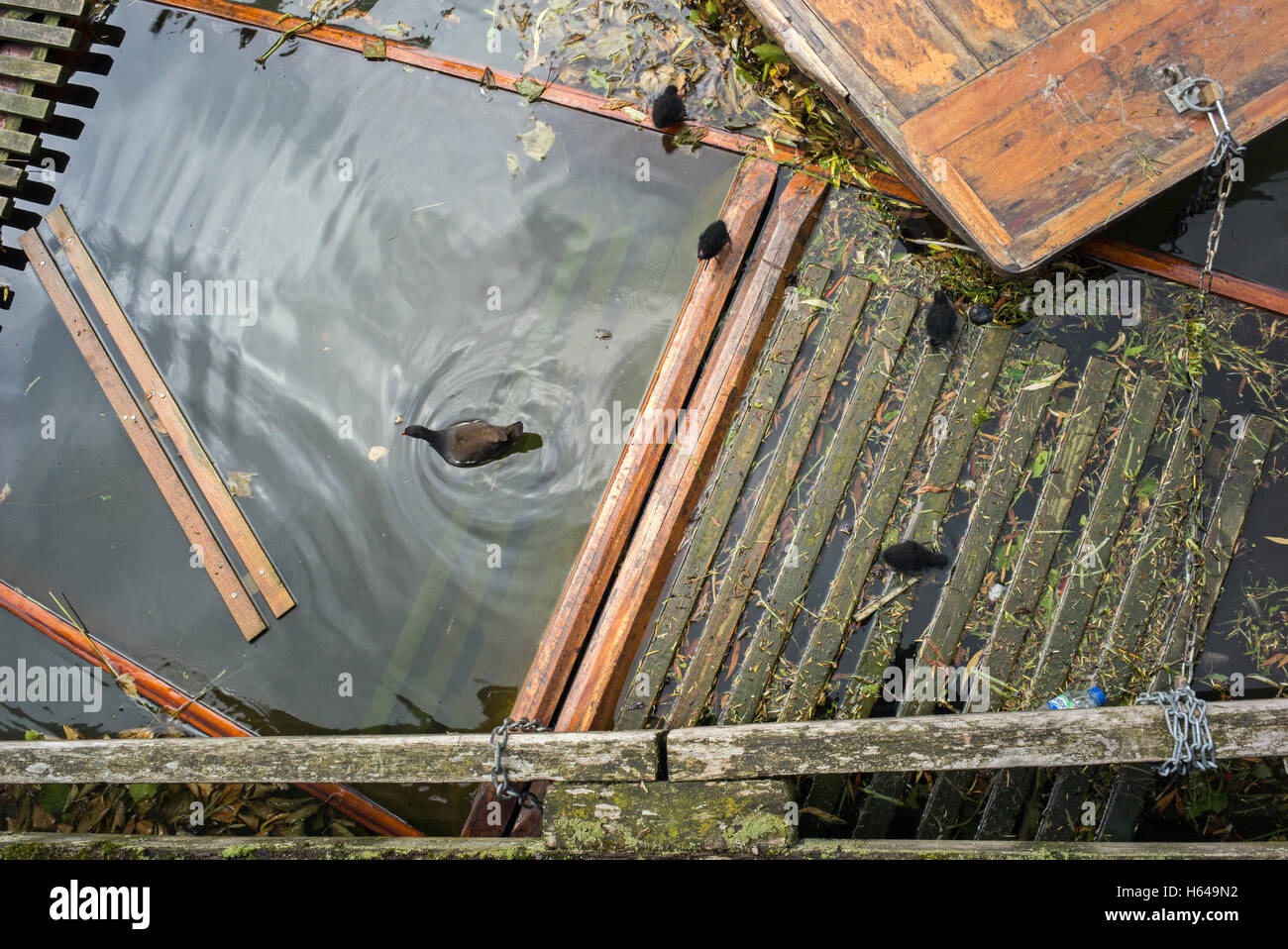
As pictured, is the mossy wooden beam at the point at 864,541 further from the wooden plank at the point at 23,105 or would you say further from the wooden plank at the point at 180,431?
the wooden plank at the point at 23,105

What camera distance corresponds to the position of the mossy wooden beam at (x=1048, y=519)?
164 inches

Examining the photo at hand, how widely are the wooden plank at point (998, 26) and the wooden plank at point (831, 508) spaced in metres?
1.49

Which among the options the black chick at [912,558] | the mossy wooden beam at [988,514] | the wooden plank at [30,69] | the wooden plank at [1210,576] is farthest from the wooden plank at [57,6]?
the wooden plank at [1210,576]

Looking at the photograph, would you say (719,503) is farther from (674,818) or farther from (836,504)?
(674,818)

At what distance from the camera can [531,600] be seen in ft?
15.6

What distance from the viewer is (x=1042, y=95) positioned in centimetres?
393

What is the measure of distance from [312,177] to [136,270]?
1.41 m

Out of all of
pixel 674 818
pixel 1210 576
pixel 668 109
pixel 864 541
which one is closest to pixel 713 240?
pixel 668 109

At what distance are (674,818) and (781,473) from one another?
196cm

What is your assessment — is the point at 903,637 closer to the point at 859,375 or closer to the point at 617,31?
the point at 859,375

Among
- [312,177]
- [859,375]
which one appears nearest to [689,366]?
[859,375]

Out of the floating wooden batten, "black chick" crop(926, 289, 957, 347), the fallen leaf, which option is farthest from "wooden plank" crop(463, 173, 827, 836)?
the fallen leaf

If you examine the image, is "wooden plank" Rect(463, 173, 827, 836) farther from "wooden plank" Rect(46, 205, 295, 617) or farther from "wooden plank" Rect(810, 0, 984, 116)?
"wooden plank" Rect(46, 205, 295, 617)

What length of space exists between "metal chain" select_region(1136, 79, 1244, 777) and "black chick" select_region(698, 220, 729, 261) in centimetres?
245
